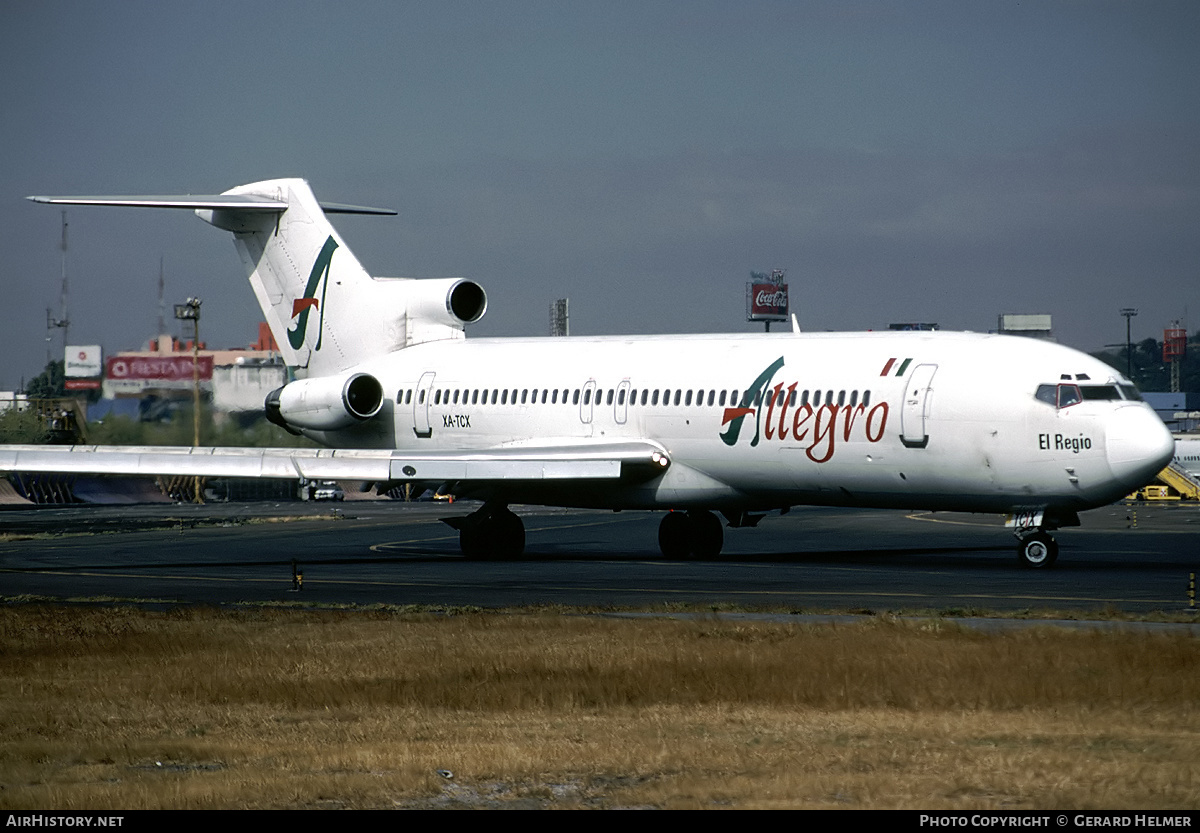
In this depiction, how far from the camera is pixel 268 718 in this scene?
1444cm

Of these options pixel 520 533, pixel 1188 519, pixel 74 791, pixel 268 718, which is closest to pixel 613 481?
pixel 520 533

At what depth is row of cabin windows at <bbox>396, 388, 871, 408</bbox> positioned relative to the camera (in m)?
32.2

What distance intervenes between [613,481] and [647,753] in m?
22.6

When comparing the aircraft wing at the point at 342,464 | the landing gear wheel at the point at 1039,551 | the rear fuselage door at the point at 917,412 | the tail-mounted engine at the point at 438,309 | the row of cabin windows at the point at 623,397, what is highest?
the tail-mounted engine at the point at 438,309

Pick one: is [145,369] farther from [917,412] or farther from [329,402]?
[917,412]

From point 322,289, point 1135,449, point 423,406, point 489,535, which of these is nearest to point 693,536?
point 489,535

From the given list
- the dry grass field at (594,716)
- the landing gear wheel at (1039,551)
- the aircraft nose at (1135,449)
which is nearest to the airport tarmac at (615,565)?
the landing gear wheel at (1039,551)

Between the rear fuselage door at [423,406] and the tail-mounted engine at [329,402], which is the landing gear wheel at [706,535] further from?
the tail-mounted engine at [329,402]

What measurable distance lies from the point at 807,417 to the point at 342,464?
30.8 feet

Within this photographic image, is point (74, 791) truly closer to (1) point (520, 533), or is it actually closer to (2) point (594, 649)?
(2) point (594, 649)

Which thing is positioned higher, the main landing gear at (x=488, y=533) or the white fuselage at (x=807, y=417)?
Result: the white fuselage at (x=807, y=417)

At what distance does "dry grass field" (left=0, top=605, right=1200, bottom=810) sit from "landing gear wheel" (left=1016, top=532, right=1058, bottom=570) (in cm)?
1147

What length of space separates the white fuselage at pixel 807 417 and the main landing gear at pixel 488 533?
59 centimetres

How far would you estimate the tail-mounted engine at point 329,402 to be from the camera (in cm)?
3962
